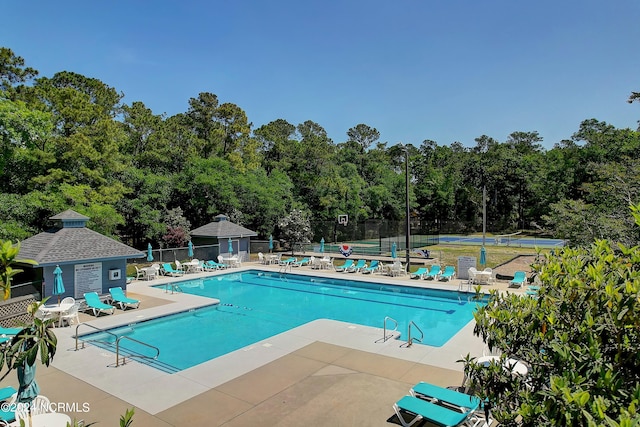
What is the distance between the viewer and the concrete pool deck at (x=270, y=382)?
705cm

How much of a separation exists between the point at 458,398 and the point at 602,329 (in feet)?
16.2

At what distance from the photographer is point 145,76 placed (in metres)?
25.5

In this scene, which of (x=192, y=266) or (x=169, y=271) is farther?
(x=192, y=266)

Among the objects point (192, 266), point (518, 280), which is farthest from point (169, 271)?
point (518, 280)

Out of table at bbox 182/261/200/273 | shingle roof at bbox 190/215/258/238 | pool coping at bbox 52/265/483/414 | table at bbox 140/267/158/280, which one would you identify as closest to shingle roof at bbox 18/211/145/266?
pool coping at bbox 52/265/483/414

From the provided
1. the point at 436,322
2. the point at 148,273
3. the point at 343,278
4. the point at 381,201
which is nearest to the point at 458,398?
the point at 436,322

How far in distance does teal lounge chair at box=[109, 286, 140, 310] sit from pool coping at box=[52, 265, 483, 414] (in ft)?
4.17

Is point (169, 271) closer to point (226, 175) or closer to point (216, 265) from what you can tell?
point (216, 265)

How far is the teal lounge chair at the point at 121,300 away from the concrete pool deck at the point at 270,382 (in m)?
3.30

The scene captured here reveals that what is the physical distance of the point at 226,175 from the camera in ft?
109

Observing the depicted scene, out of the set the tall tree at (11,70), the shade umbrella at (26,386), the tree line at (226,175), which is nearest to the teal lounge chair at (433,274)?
the tree line at (226,175)

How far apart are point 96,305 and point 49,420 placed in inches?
376

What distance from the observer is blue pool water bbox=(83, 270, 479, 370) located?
1269 centimetres

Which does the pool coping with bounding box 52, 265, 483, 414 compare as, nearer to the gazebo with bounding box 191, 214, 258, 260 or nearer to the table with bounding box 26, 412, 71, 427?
the table with bounding box 26, 412, 71, 427
